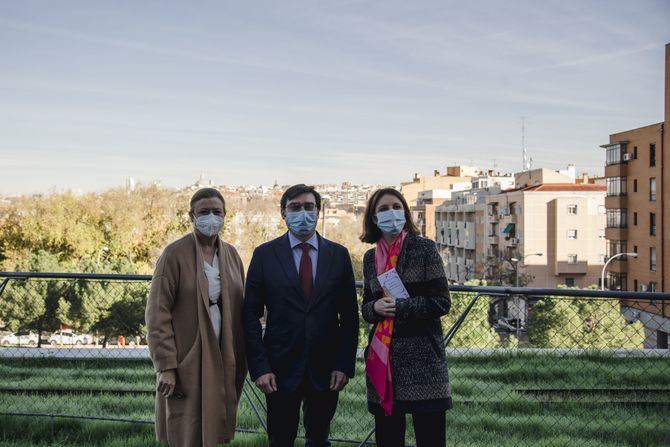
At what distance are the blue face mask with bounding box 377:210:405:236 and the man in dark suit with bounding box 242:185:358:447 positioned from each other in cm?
27

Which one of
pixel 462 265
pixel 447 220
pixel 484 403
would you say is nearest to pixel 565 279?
pixel 462 265

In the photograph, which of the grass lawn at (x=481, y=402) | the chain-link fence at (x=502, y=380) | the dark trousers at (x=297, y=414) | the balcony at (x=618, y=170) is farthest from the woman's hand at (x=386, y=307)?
the balcony at (x=618, y=170)

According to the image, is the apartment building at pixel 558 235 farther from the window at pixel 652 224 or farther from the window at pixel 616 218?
the window at pixel 652 224

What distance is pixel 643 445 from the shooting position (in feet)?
15.8

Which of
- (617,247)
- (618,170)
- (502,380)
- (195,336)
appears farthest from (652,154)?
(195,336)

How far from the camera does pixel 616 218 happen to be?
5059 cm

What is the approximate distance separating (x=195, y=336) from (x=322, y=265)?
0.74m

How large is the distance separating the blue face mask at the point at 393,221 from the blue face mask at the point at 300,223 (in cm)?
37

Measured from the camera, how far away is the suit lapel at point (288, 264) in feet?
11.4

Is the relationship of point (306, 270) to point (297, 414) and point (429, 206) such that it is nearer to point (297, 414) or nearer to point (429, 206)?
point (297, 414)

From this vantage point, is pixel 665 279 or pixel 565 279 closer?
pixel 665 279

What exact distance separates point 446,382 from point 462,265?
77254 millimetres

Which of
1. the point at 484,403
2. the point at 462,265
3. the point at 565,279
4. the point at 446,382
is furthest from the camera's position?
the point at 462,265

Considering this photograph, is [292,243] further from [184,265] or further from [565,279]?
[565,279]
